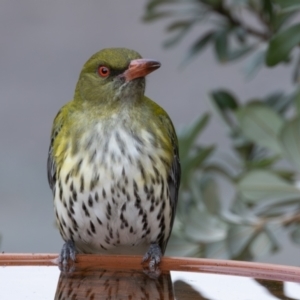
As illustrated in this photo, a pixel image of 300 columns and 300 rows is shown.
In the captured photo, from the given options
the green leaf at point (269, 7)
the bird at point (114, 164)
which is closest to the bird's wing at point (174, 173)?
the bird at point (114, 164)

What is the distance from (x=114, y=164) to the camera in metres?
2.62

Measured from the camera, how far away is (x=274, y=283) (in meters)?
2.10

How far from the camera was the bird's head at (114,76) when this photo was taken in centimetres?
269

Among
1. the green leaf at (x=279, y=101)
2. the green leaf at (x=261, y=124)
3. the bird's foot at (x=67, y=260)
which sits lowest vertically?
the bird's foot at (x=67, y=260)

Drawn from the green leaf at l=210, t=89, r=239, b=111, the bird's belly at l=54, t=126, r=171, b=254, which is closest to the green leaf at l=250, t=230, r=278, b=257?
the bird's belly at l=54, t=126, r=171, b=254

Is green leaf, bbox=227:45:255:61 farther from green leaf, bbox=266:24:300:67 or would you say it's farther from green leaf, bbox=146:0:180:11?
green leaf, bbox=266:24:300:67

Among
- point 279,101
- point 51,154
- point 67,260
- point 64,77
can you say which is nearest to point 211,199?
point 279,101

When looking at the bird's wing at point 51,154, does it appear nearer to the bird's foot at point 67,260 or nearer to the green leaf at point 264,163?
the bird's foot at point 67,260

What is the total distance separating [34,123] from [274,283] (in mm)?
5805

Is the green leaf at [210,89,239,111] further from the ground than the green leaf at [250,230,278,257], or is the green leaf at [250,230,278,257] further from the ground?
the green leaf at [210,89,239,111]

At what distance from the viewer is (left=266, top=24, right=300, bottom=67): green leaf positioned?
8.91 feet

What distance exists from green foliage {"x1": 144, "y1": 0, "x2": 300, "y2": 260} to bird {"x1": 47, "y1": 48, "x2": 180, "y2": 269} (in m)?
0.25

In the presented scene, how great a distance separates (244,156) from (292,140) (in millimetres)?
658

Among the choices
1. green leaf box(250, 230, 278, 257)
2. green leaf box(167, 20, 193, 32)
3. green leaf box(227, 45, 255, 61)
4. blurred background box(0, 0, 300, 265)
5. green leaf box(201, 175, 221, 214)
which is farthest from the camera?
blurred background box(0, 0, 300, 265)
